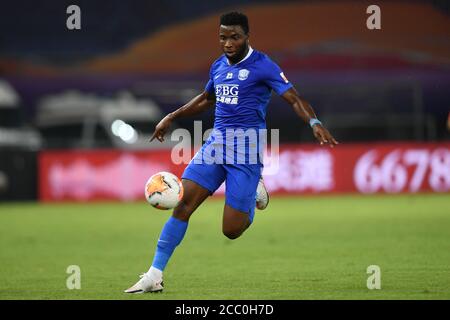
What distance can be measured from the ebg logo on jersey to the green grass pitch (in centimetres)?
178

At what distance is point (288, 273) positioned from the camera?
408 inches

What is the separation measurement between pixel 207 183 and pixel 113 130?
16173 mm

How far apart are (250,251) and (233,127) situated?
385 centimetres

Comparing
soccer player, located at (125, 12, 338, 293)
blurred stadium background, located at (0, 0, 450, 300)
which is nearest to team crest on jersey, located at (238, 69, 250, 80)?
soccer player, located at (125, 12, 338, 293)

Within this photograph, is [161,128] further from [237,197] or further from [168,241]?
[168,241]

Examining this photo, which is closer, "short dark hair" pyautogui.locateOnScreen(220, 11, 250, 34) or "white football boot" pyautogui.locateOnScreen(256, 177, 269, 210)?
"short dark hair" pyautogui.locateOnScreen(220, 11, 250, 34)

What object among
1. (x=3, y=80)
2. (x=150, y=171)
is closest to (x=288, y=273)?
(x=150, y=171)

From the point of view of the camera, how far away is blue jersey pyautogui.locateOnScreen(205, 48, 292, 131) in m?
9.22

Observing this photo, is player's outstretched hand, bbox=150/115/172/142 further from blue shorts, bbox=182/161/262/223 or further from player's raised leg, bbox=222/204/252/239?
player's raised leg, bbox=222/204/252/239

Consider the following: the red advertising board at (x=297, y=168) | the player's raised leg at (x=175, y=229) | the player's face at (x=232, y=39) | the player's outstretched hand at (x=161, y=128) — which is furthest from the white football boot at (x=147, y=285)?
the red advertising board at (x=297, y=168)

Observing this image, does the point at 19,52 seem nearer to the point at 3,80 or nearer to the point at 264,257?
the point at 3,80

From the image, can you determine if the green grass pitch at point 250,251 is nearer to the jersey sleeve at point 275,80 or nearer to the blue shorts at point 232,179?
the blue shorts at point 232,179

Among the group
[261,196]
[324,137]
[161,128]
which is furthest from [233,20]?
[261,196]

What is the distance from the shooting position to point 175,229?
→ 29.9 feet
